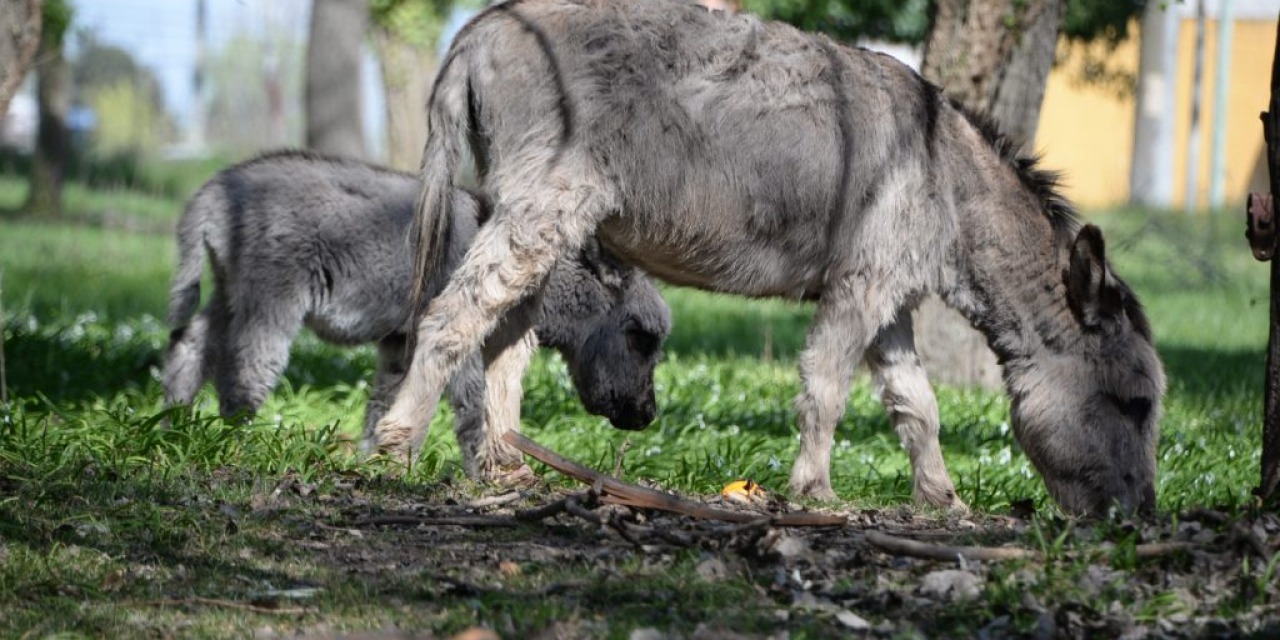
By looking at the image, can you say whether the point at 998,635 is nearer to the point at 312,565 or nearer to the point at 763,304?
the point at 312,565

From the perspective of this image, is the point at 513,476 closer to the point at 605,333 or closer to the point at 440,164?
the point at 440,164

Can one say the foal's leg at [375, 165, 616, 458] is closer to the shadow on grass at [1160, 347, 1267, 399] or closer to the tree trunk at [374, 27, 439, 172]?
the shadow on grass at [1160, 347, 1267, 399]

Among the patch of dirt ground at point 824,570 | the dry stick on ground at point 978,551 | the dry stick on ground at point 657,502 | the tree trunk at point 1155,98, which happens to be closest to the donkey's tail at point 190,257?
the patch of dirt ground at point 824,570

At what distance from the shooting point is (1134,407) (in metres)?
6.21

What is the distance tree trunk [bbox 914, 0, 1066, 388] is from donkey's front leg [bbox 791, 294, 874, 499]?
3048 millimetres

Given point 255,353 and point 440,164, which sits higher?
point 440,164

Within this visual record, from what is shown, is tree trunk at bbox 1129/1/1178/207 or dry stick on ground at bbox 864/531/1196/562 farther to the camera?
tree trunk at bbox 1129/1/1178/207

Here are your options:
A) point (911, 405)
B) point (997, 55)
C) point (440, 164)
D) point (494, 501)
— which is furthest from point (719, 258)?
point (997, 55)

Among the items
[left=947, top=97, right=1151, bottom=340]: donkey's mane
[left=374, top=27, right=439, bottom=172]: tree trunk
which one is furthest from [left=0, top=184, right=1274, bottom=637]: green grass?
[left=374, top=27, right=439, bottom=172]: tree trunk

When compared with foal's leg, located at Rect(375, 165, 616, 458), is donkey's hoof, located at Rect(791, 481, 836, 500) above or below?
below

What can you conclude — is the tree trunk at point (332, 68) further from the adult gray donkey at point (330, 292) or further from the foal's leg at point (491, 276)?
the foal's leg at point (491, 276)

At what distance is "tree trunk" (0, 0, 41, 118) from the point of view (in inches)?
277

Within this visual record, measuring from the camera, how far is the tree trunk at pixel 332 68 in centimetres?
1783

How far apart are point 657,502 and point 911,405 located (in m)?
1.86
